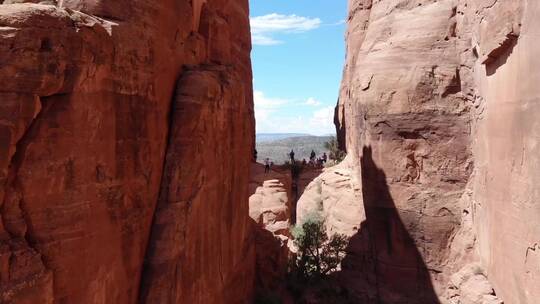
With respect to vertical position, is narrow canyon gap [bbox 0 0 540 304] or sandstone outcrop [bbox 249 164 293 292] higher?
narrow canyon gap [bbox 0 0 540 304]

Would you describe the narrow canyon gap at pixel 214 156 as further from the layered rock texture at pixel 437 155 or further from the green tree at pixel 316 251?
the green tree at pixel 316 251

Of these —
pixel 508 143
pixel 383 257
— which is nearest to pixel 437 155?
pixel 383 257

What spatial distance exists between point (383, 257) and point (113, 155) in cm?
1280

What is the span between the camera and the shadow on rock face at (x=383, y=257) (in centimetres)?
1720

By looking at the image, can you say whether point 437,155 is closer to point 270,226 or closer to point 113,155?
point 270,226

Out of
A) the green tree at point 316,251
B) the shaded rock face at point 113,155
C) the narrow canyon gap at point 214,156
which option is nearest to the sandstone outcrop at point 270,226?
the narrow canyon gap at point 214,156

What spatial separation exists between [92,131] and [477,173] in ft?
42.0

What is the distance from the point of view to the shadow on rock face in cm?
1720

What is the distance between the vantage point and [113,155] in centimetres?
882

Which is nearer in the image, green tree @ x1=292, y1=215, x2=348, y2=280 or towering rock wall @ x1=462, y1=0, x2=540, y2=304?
towering rock wall @ x1=462, y1=0, x2=540, y2=304

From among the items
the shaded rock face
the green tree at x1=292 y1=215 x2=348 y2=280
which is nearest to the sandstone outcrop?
the green tree at x1=292 y1=215 x2=348 y2=280

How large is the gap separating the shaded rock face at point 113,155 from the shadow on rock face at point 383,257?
7181 mm

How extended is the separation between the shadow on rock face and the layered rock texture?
42 mm

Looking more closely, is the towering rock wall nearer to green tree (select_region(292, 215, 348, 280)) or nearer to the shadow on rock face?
the shadow on rock face
